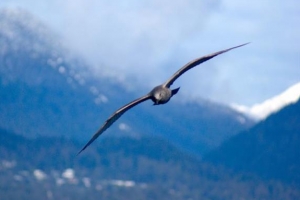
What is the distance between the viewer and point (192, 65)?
103 feet

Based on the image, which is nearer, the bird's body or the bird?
the bird's body

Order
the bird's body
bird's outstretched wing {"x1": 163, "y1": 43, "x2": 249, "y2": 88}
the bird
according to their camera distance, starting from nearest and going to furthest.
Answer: the bird's body, the bird, bird's outstretched wing {"x1": 163, "y1": 43, "x2": 249, "y2": 88}

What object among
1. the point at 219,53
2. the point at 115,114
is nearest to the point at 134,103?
the point at 115,114

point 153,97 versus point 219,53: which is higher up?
point 219,53

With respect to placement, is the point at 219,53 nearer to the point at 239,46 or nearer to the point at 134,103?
the point at 239,46

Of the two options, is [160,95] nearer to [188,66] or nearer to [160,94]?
[160,94]

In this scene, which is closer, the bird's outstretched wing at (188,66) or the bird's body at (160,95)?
the bird's body at (160,95)

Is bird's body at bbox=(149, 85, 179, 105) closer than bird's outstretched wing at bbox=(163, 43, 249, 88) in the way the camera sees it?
Yes

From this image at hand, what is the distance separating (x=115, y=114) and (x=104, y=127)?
65cm

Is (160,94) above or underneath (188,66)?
underneath

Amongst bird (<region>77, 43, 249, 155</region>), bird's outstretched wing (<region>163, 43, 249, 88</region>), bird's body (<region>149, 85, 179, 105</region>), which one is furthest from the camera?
bird's outstretched wing (<region>163, 43, 249, 88</region>)

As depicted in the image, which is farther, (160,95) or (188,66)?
(188,66)

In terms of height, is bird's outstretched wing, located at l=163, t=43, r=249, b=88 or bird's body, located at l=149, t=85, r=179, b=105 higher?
bird's outstretched wing, located at l=163, t=43, r=249, b=88

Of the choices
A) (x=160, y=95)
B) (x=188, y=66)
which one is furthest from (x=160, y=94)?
(x=188, y=66)
